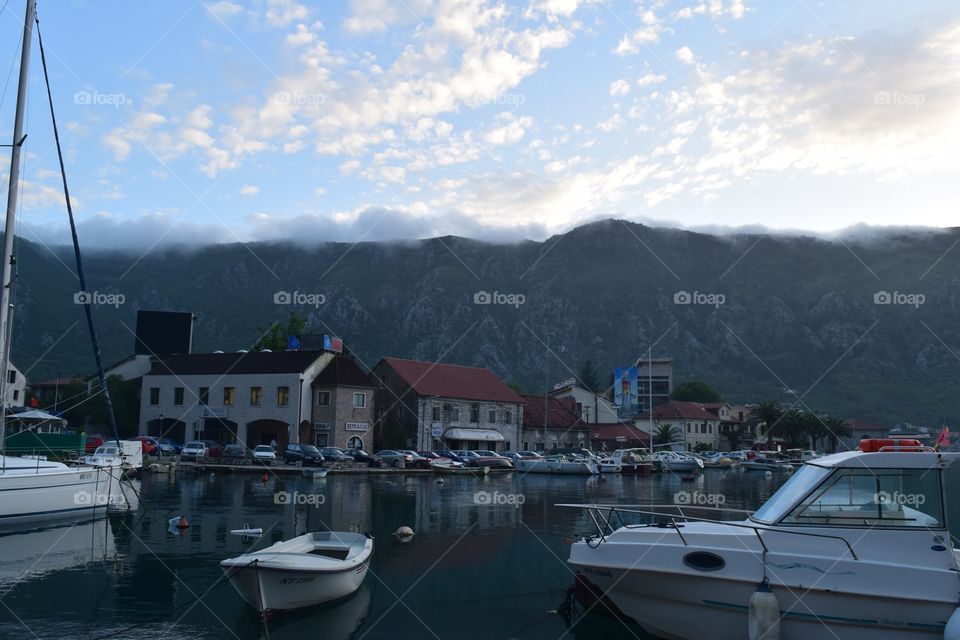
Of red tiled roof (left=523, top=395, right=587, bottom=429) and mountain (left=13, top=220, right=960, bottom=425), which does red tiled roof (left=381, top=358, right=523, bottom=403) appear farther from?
mountain (left=13, top=220, right=960, bottom=425)

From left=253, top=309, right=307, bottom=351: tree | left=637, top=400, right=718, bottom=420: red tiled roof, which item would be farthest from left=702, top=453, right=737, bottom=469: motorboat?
left=253, top=309, right=307, bottom=351: tree

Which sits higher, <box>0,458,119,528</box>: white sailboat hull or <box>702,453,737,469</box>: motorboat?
<box>0,458,119,528</box>: white sailboat hull

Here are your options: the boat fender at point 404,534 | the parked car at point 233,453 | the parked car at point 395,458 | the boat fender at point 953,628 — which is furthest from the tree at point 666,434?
the boat fender at point 953,628

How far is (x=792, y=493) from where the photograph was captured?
13.3 meters

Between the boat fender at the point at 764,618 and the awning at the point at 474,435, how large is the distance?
2593 inches

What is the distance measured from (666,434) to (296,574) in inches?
3719

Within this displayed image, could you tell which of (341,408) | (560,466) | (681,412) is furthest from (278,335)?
(681,412)

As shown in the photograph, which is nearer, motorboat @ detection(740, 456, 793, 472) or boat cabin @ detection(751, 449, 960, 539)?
boat cabin @ detection(751, 449, 960, 539)

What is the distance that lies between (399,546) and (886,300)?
18615cm

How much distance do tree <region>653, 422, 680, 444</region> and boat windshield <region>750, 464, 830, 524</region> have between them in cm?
9104

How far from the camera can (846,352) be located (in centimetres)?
15888

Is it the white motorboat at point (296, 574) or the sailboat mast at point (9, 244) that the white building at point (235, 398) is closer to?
the sailboat mast at point (9, 244)

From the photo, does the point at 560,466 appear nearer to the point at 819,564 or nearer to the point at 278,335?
the point at 278,335

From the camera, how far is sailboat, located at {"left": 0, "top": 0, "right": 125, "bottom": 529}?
24.1m
